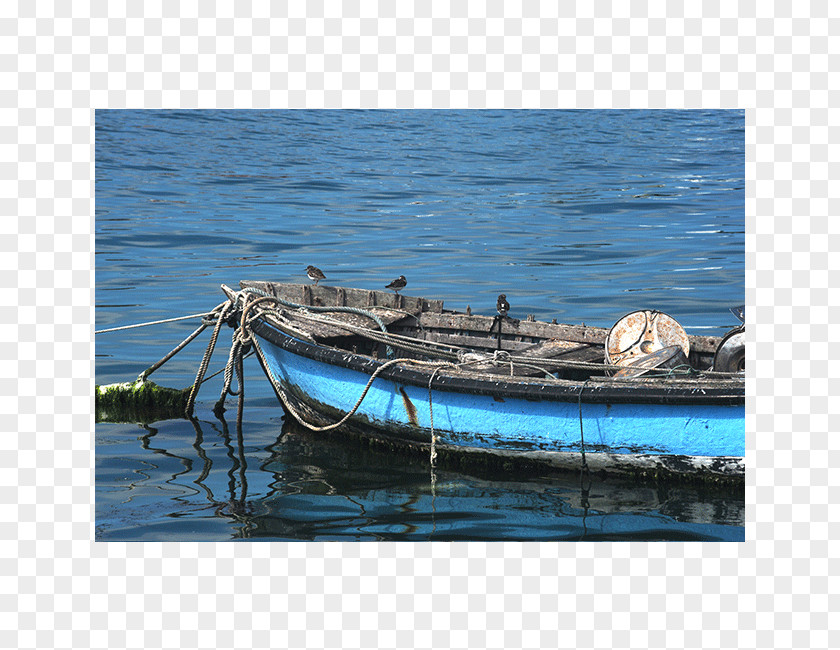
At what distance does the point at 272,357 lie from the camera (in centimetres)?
899

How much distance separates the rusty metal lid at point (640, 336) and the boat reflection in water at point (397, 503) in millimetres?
1445

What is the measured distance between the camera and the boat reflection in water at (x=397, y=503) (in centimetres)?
639

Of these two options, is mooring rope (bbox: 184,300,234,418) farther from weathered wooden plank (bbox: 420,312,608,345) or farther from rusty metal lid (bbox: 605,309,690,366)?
rusty metal lid (bbox: 605,309,690,366)

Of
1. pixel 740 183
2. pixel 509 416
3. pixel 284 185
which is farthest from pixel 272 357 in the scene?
pixel 740 183

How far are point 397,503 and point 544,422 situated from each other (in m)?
1.35

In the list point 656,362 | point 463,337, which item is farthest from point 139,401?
point 656,362

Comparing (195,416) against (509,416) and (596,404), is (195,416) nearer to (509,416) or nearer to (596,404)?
(509,416)

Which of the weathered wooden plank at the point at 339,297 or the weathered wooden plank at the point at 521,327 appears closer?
the weathered wooden plank at the point at 521,327

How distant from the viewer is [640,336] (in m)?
8.27

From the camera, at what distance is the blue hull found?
6.83 meters

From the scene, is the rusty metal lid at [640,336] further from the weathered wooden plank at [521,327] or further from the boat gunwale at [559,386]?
the boat gunwale at [559,386]

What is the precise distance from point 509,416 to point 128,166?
20.3 meters

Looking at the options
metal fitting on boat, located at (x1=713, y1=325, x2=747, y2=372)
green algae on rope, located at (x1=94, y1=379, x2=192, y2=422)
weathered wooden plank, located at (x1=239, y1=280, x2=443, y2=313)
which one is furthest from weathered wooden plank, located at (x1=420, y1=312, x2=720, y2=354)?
green algae on rope, located at (x1=94, y1=379, x2=192, y2=422)

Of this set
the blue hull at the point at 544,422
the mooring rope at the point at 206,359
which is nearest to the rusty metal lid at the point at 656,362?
the blue hull at the point at 544,422
